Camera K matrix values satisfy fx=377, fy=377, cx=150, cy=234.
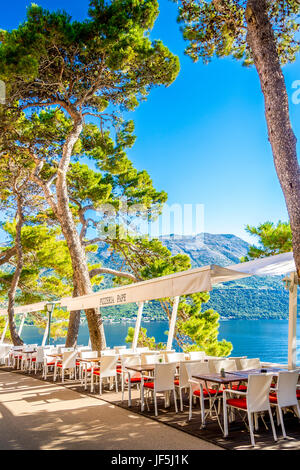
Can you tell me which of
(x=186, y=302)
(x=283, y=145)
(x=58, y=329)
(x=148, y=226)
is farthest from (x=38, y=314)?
(x=283, y=145)

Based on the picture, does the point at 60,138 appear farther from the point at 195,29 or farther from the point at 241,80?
the point at 241,80

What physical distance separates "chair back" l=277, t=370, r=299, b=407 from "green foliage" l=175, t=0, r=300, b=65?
19.1 ft

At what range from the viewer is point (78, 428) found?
4637 millimetres

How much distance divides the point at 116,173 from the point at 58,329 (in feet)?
29.7

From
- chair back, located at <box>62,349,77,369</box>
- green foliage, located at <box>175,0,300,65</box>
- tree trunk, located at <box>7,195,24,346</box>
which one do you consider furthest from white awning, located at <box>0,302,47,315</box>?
green foliage, located at <box>175,0,300,65</box>

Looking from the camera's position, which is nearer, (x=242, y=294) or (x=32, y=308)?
(x=32, y=308)

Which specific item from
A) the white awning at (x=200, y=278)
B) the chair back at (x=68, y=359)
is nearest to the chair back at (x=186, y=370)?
the white awning at (x=200, y=278)

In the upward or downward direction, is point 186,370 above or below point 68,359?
above

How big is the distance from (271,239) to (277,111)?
24.3 ft

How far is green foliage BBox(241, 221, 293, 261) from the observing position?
38.7 ft

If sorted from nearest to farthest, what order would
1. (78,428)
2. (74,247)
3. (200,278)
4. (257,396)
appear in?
(257,396) < (78,428) < (200,278) < (74,247)

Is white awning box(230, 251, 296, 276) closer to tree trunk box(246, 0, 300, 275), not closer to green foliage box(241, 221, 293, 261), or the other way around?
tree trunk box(246, 0, 300, 275)

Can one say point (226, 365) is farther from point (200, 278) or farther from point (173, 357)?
point (200, 278)

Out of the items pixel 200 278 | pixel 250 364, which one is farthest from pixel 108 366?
pixel 200 278
